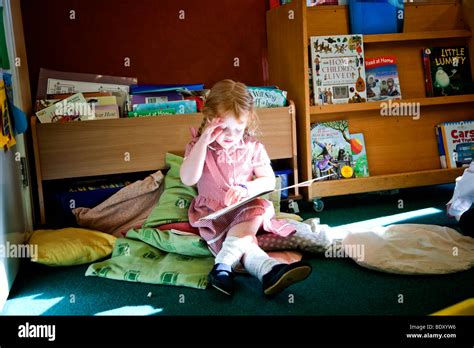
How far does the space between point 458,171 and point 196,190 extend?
1.35 metres

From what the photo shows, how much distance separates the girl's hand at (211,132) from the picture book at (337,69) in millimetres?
876

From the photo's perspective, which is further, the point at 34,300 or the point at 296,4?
the point at 296,4

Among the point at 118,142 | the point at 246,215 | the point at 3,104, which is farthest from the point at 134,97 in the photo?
the point at 246,215

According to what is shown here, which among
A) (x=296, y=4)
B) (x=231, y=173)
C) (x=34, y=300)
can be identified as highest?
(x=296, y=4)

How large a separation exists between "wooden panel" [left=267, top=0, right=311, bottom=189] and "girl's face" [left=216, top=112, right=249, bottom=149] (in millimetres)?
712

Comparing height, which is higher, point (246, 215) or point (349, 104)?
point (349, 104)

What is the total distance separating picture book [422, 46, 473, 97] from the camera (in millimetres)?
2889

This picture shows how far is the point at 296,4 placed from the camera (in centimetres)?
260

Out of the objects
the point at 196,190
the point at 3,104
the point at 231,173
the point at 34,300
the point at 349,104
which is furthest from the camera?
the point at 349,104

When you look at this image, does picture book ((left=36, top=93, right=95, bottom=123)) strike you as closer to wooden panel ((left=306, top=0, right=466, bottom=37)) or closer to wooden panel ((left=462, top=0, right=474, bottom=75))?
wooden panel ((left=306, top=0, right=466, bottom=37))

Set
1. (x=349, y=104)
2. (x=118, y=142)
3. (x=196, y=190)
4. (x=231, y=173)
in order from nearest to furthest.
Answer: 1. (x=231, y=173)
2. (x=196, y=190)
3. (x=118, y=142)
4. (x=349, y=104)

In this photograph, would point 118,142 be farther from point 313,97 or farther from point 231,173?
point 313,97

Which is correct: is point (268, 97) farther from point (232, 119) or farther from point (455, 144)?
point (455, 144)

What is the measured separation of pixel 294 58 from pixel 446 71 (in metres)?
0.82
